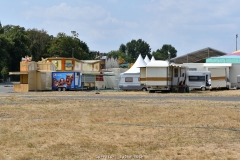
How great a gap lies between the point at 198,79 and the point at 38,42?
231 feet

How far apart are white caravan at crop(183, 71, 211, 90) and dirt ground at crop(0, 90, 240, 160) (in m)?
24.7

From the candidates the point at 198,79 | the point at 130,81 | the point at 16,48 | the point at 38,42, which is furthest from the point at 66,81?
the point at 38,42

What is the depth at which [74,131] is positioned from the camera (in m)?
12.9

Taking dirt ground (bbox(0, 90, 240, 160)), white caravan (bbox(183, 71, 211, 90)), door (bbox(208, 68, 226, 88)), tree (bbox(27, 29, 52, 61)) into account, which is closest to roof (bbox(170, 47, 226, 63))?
white caravan (bbox(183, 71, 211, 90))

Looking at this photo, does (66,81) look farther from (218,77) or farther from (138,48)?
(138,48)

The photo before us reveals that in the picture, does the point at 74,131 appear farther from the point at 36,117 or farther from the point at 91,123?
the point at 36,117

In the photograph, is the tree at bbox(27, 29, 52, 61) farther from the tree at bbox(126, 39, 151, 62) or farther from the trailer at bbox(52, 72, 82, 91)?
the tree at bbox(126, 39, 151, 62)

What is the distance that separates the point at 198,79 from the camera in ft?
142

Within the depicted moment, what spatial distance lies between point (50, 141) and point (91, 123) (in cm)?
386

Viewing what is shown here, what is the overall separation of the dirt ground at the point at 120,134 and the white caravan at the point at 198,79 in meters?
24.7

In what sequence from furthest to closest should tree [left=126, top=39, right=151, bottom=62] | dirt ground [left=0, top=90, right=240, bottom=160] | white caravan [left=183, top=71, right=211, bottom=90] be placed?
tree [left=126, top=39, right=151, bottom=62]
white caravan [left=183, top=71, right=211, bottom=90]
dirt ground [left=0, top=90, right=240, bottom=160]

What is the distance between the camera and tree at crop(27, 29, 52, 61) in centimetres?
10450

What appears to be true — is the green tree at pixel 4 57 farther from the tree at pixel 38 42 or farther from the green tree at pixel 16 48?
the tree at pixel 38 42

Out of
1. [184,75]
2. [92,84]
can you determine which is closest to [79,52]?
[92,84]
